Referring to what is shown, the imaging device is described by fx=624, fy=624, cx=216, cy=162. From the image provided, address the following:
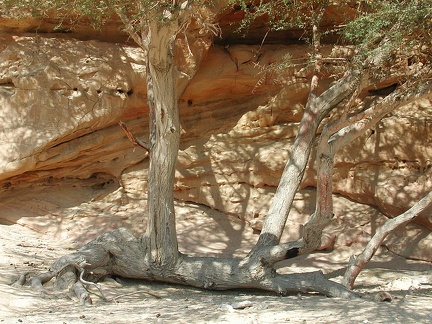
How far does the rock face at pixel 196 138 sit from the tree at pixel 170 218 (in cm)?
166

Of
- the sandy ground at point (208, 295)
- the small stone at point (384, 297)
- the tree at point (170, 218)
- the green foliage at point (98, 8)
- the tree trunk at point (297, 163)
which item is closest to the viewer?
the sandy ground at point (208, 295)

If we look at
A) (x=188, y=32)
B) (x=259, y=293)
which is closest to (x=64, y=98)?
(x=188, y=32)

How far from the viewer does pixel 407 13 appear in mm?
6840

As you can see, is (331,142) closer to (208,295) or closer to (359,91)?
(359,91)

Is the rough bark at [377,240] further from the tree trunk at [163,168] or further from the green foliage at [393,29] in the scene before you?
the tree trunk at [163,168]

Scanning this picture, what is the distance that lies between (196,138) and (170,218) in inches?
125

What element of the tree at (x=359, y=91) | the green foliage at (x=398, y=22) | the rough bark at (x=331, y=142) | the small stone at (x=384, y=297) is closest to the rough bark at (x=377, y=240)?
the tree at (x=359, y=91)

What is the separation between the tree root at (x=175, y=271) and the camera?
22.6ft

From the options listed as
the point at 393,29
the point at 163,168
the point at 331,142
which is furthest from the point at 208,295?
the point at 393,29

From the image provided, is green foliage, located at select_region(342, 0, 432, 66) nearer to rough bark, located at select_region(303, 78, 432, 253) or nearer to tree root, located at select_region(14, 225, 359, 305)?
rough bark, located at select_region(303, 78, 432, 253)

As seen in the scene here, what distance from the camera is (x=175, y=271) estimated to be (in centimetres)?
740

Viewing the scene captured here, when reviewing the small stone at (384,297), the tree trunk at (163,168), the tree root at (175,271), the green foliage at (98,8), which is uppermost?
the green foliage at (98,8)

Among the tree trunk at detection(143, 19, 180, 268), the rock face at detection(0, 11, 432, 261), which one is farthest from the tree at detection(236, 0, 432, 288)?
the rock face at detection(0, 11, 432, 261)

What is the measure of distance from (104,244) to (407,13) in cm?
444
